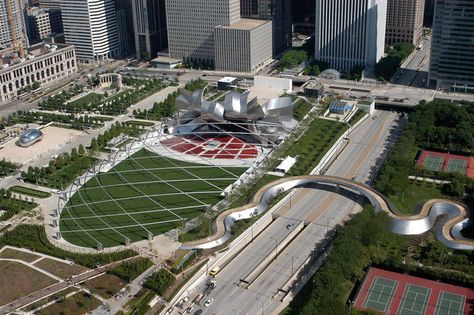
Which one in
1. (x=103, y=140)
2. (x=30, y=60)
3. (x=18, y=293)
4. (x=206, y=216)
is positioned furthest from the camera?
(x=30, y=60)

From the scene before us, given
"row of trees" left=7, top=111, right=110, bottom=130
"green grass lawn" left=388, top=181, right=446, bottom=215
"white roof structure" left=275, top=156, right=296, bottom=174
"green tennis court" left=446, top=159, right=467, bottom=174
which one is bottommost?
"green grass lawn" left=388, top=181, right=446, bottom=215

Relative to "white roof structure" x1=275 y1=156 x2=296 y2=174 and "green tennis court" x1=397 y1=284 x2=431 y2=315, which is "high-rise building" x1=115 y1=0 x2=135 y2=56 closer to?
"white roof structure" x1=275 y1=156 x2=296 y2=174

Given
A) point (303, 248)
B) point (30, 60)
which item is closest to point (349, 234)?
point (303, 248)

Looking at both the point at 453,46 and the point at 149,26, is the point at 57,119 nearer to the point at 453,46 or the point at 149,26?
the point at 149,26

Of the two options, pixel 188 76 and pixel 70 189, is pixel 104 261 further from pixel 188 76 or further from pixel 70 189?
pixel 188 76

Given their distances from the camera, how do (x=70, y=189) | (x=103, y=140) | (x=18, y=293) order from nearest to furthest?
(x=18, y=293)
(x=70, y=189)
(x=103, y=140)

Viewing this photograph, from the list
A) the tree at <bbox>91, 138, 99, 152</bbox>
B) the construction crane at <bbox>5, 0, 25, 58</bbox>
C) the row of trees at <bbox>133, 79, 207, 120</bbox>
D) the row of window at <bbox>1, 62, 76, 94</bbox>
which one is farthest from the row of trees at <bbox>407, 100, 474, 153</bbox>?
the construction crane at <bbox>5, 0, 25, 58</bbox>

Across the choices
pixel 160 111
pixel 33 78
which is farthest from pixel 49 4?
pixel 160 111
